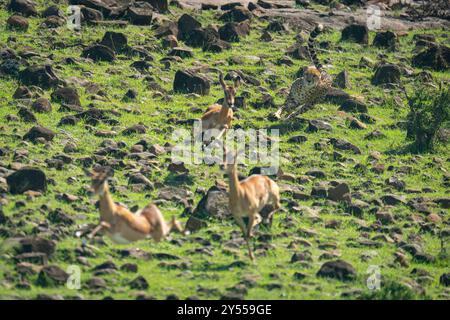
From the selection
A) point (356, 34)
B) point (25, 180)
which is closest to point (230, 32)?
point (356, 34)

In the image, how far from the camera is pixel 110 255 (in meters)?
15.7

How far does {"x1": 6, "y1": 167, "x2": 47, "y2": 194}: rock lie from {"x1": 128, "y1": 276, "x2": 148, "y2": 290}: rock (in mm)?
3397

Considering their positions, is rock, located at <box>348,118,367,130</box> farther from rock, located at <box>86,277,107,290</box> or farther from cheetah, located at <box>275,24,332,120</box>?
rock, located at <box>86,277,107,290</box>

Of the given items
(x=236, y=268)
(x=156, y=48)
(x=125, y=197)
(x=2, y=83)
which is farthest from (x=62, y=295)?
(x=156, y=48)

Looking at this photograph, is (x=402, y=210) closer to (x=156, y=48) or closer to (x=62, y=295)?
(x=62, y=295)

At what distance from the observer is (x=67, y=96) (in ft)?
72.2

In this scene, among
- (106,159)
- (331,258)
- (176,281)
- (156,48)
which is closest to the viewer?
(176,281)

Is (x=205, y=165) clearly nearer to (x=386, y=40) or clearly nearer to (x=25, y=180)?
(x=25, y=180)

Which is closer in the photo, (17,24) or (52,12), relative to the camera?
(17,24)

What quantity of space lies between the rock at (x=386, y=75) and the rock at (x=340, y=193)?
7.03 metres

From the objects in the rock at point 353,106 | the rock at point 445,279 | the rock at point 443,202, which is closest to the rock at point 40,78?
the rock at point 353,106

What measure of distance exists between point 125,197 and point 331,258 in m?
3.48

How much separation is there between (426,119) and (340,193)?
4.16 meters

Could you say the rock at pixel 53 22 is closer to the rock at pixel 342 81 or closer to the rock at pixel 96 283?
the rock at pixel 342 81
